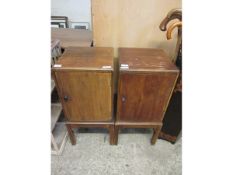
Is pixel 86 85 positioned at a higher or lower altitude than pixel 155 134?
higher

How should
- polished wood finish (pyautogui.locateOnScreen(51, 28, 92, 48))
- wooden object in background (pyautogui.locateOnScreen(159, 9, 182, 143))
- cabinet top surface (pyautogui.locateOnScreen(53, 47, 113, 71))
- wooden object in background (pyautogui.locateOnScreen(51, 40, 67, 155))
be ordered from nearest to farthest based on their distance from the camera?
cabinet top surface (pyautogui.locateOnScreen(53, 47, 113, 71))
wooden object in background (pyautogui.locateOnScreen(159, 9, 182, 143))
wooden object in background (pyautogui.locateOnScreen(51, 40, 67, 155))
polished wood finish (pyautogui.locateOnScreen(51, 28, 92, 48))

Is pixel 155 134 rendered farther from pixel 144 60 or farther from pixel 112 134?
pixel 144 60

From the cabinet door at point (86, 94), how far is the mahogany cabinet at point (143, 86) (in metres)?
0.08

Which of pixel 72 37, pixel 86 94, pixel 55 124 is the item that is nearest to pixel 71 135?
pixel 55 124

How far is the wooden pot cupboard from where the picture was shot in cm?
110

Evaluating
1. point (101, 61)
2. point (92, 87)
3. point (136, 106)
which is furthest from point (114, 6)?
point (136, 106)

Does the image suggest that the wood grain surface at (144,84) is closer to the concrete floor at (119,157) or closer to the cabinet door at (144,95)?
the cabinet door at (144,95)

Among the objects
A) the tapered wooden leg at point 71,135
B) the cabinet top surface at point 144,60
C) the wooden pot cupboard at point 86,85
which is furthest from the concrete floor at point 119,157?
the cabinet top surface at point 144,60

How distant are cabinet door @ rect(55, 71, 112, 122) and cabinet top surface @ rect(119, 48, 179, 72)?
0.50 feet

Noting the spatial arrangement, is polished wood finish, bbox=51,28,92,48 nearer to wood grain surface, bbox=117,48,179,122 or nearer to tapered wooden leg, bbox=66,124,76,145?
wood grain surface, bbox=117,48,179,122

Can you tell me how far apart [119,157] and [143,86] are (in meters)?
0.63

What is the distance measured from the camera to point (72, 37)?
5.86ft

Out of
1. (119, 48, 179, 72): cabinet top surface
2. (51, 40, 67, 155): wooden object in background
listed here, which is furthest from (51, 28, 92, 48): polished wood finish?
(119, 48, 179, 72): cabinet top surface
